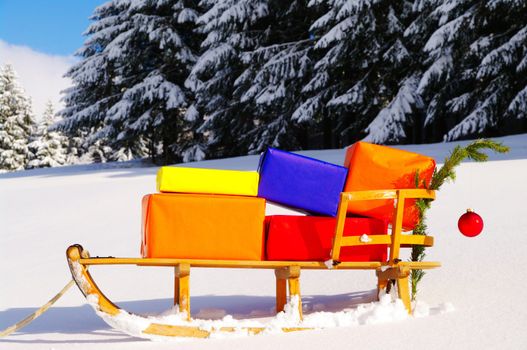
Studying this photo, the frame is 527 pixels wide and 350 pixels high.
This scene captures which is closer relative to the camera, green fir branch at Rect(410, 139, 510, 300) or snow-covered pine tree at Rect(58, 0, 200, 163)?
green fir branch at Rect(410, 139, 510, 300)

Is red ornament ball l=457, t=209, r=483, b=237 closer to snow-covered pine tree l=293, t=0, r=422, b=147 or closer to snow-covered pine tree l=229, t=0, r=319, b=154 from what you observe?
snow-covered pine tree l=293, t=0, r=422, b=147

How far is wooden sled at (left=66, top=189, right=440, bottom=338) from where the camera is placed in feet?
11.3

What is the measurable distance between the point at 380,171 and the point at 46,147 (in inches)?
1575

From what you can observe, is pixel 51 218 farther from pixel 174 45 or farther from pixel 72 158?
pixel 72 158

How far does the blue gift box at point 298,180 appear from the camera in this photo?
366 cm

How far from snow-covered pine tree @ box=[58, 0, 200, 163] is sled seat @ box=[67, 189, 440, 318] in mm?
17186

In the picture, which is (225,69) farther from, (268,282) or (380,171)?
(380,171)

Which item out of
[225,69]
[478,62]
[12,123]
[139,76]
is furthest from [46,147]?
[478,62]

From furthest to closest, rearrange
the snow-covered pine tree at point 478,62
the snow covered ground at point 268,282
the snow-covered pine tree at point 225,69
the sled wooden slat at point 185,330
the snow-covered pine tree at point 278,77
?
the snow-covered pine tree at point 225,69
the snow-covered pine tree at point 278,77
the snow-covered pine tree at point 478,62
the sled wooden slat at point 185,330
the snow covered ground at point 268,282

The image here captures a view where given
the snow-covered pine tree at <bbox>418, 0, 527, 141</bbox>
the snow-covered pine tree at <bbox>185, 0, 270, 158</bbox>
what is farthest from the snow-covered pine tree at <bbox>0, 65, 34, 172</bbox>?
the snow-covered pine tree at <bbox>418, 0, 527, 141</bbox>

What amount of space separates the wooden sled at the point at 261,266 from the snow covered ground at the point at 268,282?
102 millimetres

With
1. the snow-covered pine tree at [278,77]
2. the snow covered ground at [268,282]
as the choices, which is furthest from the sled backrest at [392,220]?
the snow-covered pine tree at [278,77]

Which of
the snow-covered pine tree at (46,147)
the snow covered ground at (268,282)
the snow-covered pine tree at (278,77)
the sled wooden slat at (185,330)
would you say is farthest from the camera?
the snow-covered pine tree at (46,147)

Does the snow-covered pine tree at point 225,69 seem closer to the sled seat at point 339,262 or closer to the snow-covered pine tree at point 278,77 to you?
the snow-covered pine tree at point 278,77
